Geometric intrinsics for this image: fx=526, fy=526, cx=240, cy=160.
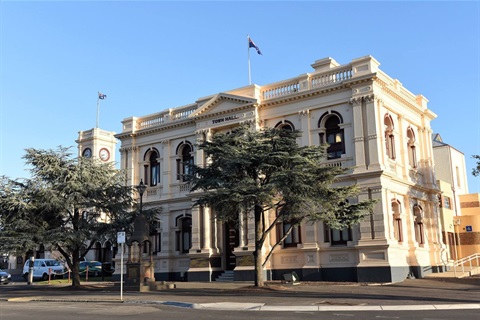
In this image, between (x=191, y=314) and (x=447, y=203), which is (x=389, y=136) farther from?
(x=191, y=314)

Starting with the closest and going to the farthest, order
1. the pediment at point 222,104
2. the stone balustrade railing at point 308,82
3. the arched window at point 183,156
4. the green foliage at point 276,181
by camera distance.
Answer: the green foliage at point 276,181
the stone balustrade railing at point 308,82
the pediment at point 222,104
the arched window at point 183,156

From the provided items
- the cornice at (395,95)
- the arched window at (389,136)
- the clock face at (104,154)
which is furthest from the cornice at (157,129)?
the clock face at (104,154)

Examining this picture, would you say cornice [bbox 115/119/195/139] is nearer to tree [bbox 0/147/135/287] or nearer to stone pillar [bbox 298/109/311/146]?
tree [bbox 0/147/135/287]

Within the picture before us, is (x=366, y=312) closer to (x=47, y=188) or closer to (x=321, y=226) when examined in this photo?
(x=321, y=226)

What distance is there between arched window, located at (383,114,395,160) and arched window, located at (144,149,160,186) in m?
16.7

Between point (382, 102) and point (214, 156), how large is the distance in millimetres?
10621

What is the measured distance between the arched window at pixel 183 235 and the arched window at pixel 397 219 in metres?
13.8

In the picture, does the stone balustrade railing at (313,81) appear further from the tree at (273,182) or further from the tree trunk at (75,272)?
the tree trunk at (75,272)

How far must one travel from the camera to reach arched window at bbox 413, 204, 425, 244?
32.6m

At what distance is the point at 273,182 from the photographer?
2305 cm

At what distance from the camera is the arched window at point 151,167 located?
38844 millimetres

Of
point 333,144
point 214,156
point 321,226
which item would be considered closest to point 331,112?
point 333,144

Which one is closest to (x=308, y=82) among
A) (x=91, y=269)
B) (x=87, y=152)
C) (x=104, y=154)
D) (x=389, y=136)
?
(x=389, y=136)

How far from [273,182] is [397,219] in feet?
35.0
